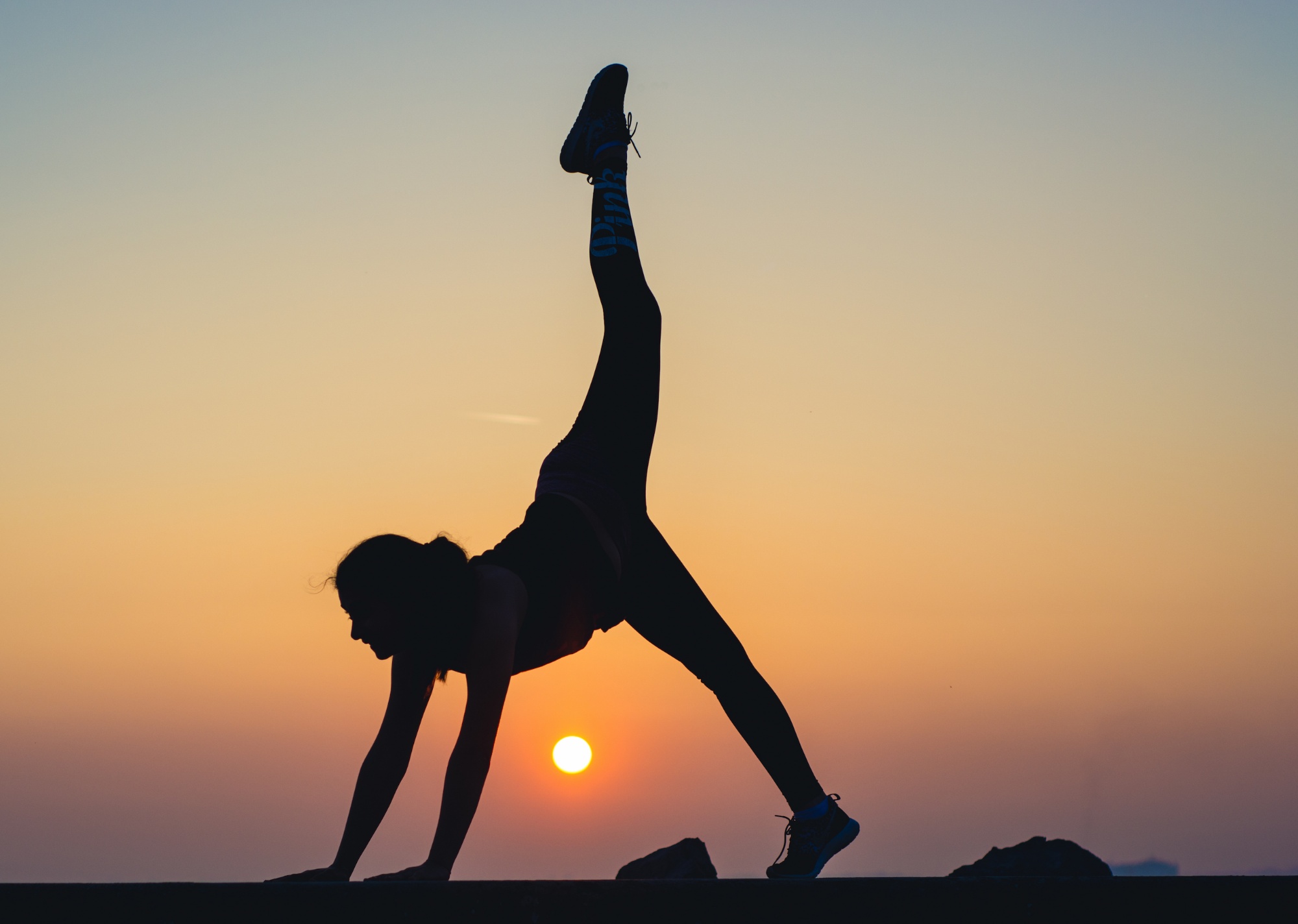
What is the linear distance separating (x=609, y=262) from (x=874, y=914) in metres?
2.74

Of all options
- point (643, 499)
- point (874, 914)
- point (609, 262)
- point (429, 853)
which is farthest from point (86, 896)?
point (609, 262)

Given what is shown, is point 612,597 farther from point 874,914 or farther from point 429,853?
point 874,914

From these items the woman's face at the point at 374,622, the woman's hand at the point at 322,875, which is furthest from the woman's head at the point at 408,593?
the woman's hand at the point at 322,875

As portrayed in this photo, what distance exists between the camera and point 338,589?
3471mm

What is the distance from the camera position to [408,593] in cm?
341

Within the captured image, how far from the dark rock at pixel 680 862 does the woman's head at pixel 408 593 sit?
4153 millimetres

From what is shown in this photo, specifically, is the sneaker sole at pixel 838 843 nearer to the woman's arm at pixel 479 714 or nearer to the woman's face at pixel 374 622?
the woman's arm at pixel 479 714

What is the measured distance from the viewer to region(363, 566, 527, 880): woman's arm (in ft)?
9.87

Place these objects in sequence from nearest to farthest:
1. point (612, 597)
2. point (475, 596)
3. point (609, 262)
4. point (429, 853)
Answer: point (429, 853), point (475, 596), point (612, 597), point (609, 262)

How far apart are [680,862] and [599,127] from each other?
452 cm

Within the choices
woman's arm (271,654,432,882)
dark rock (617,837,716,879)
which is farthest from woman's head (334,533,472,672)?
dark rock (617,837,716,879)

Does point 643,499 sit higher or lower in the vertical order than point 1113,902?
higher

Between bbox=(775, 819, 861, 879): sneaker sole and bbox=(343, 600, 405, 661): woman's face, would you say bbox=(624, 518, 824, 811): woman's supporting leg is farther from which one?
bbox=(343, 600, 405, 661): woman's face

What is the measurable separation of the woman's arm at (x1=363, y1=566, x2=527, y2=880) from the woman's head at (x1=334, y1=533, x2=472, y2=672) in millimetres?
81
